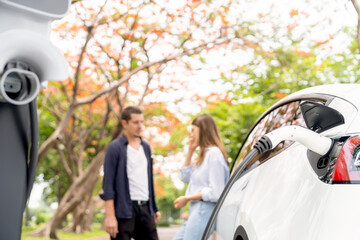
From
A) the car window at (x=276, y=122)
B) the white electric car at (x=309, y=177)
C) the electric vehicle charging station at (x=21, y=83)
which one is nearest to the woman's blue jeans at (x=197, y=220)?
the car window at (x=276, y=122)

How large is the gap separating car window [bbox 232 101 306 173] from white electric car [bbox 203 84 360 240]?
0.01m

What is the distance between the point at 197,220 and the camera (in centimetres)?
452

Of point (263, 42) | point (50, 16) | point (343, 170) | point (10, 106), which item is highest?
point (263, 42)

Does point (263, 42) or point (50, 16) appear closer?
point (50, 16)

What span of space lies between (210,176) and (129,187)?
100 centimetres

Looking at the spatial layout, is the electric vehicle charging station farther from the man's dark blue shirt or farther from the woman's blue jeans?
the man's dark blue shirt

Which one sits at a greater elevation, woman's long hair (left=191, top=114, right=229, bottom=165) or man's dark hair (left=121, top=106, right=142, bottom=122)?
man's dark hair (left=121, top=106, right=142, bottom=122)

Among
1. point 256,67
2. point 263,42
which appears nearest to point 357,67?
point 256,67

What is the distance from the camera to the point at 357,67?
44.0 feet

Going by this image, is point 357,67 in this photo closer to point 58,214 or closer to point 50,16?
point 58,214

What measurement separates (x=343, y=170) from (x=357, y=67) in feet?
40.0

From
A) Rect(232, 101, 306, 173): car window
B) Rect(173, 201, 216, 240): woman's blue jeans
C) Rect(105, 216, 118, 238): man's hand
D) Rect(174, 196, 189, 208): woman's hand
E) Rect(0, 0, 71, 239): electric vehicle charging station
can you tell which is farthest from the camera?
Rect(105, 216, 118, 238): man's hand

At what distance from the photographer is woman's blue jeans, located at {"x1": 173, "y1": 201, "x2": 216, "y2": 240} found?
4465mm

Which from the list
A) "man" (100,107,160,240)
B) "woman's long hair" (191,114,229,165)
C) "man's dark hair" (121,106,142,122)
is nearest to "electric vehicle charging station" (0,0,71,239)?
"woman's long hair" (191,114,229,165)
